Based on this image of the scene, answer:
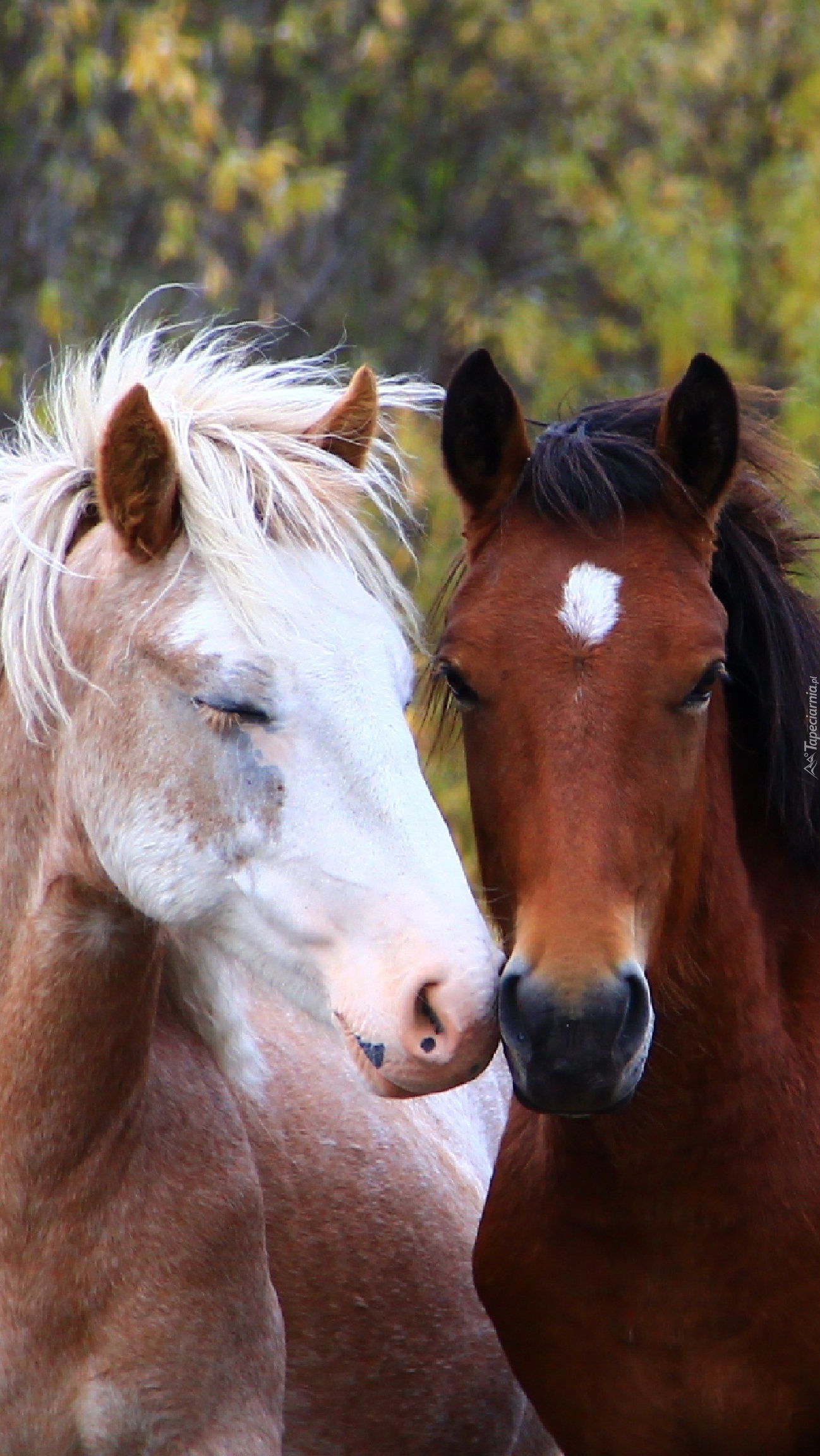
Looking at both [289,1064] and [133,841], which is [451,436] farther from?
[289,1064]

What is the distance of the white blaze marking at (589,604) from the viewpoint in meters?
2.80

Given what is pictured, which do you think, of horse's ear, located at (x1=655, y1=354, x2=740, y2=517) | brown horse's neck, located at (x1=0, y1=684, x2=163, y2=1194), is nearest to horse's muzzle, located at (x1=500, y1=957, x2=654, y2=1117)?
brown horse's neck, located at (x1=0, y1=684, x2=163, y2=1194)

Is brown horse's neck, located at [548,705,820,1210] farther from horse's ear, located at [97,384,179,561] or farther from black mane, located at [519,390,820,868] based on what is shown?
horse's ear, located at [97,384,179,561]

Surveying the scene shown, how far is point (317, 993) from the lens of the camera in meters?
2.60

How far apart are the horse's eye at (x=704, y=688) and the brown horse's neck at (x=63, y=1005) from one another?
91 cm

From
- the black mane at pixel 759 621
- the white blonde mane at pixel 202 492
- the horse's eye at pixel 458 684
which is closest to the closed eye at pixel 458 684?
the horse's eye at pixel 458 684

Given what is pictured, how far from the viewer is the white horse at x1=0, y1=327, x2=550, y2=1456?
2539mm

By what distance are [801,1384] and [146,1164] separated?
109 cm

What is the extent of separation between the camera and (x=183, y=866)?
8.52 ft

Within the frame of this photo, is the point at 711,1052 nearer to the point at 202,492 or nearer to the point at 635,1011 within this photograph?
the point at 635,1011

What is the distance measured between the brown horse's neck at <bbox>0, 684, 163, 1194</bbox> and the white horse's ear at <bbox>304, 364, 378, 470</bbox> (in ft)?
2.27

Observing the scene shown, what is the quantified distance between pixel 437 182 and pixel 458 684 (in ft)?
23.8

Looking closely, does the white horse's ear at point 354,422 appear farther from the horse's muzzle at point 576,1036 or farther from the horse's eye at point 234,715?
the horse's muzzle at point 576,1036

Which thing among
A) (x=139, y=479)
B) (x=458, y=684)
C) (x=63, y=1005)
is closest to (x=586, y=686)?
(x=458, y=684)
